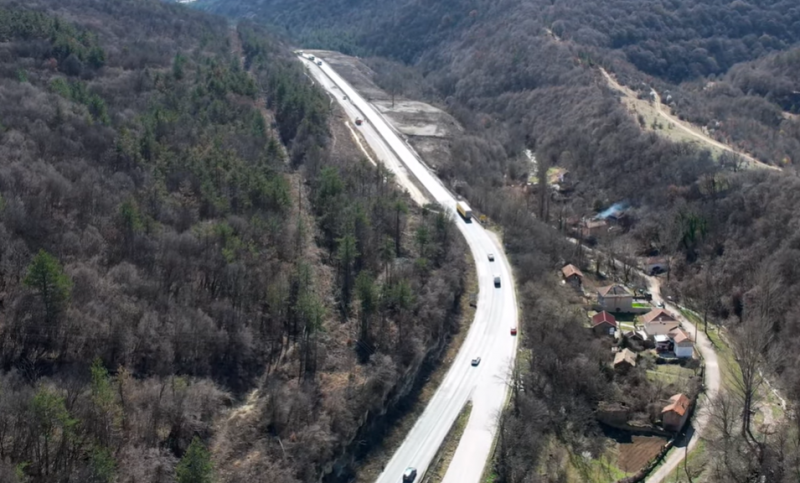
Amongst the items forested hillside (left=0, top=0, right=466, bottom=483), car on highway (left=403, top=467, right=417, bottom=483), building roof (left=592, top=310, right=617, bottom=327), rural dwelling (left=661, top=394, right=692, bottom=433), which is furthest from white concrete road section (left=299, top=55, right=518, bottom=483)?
rural dwelling (left=661, top=394, right=692, bottom=433)

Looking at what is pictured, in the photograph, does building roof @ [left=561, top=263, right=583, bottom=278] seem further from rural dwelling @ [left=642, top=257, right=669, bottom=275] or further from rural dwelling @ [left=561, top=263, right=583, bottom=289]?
rural dwelling @ [left=642, top=257, right=669, bottom=275]

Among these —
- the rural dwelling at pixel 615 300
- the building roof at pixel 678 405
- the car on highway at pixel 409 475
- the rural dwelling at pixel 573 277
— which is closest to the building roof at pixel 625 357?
the building roof at pixel 678 405

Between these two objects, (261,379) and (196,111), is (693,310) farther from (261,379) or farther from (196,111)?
(196,111)

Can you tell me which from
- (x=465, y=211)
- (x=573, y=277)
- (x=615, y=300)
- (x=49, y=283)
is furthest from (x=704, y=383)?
(x=49, y=283)

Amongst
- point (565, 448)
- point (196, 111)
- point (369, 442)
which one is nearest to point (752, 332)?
point (565, 448)

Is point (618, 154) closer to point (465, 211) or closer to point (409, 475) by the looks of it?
point (465, 211)
